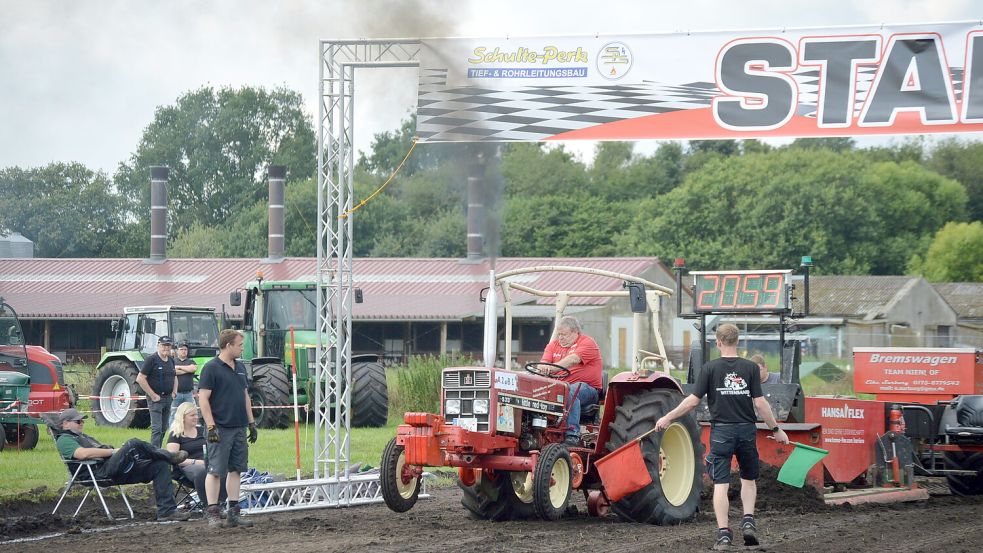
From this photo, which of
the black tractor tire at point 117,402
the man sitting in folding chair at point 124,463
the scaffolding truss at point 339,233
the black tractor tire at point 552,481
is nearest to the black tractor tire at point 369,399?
the black tractor tire at point 117,402

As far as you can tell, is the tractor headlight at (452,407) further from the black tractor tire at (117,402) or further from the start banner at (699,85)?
the black tractor tire at (117,402)

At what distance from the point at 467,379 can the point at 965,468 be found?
6391 mm

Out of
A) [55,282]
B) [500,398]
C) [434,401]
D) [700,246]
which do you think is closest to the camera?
[500,398]

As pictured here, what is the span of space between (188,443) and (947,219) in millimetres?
59671

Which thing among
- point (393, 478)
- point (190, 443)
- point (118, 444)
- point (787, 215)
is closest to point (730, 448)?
point (393, 478)

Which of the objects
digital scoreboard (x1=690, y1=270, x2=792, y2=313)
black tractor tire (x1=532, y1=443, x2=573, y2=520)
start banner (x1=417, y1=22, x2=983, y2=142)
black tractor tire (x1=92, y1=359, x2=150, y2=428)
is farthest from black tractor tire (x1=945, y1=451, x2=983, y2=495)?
black tractor tire (x1=92, y1=359, x2=150, y2=428)

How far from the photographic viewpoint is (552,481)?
9547 mm

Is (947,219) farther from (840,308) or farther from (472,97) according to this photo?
(472,97)

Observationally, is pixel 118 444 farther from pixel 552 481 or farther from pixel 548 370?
pixel 552 481

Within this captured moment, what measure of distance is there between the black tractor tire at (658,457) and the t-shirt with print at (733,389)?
5.06ft

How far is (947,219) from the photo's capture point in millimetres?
63969

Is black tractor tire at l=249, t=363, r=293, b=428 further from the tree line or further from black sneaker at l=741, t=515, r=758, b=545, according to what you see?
the tree line

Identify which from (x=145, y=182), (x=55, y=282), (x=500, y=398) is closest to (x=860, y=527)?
(x=500, y=398)

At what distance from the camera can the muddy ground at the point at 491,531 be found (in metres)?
8.56
